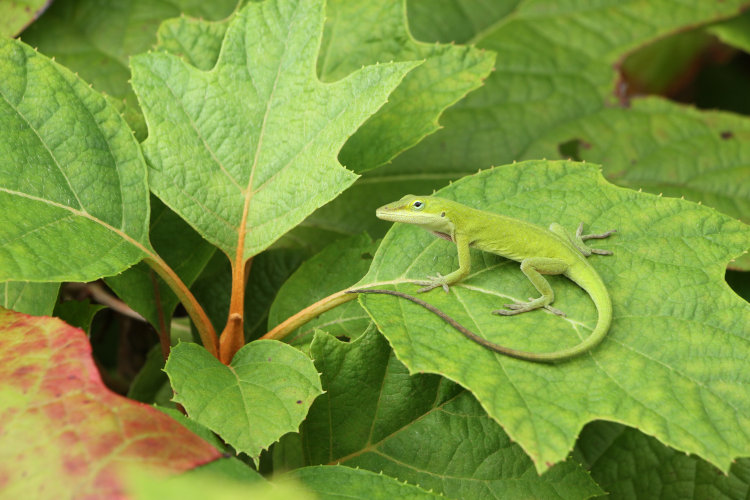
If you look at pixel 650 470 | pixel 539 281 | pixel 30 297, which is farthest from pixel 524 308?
pixel 30 297

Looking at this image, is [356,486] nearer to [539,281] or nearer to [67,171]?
[539,281]

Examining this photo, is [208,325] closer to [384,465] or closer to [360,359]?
[360,359]

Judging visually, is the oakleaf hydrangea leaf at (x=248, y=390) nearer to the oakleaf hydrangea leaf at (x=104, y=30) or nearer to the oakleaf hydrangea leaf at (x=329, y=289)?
the oakleaf hydrangea leaf at (x=329, y=289)

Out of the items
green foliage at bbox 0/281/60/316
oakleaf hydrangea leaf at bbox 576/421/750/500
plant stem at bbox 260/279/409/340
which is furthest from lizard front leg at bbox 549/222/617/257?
green foliage at bbox 0/281/60/316

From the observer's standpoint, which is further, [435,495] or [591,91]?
[591,91]

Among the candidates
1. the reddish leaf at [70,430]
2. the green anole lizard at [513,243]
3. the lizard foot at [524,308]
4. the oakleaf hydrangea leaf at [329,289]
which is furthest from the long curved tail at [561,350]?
the reddish leaf at [70,430]

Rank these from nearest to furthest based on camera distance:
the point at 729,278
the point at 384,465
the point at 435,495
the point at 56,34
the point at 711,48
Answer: the point at 435,495 < the point at 384,465 < the point at 729,278 < the point at 56,34 < the point at 711,48

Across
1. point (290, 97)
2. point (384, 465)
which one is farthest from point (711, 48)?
point (384, 465)

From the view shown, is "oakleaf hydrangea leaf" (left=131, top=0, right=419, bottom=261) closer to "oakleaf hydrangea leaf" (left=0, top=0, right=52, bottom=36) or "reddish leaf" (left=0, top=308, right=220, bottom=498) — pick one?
"reddish leaf" (left=0, top=308, right=220, bottom=498)
